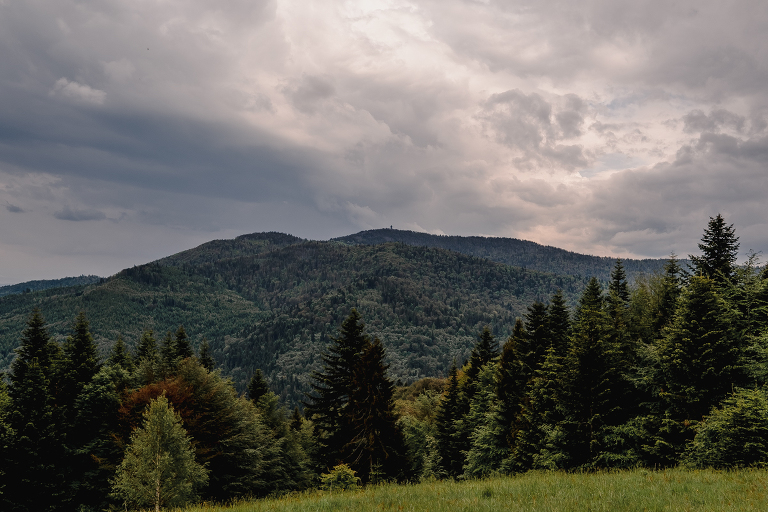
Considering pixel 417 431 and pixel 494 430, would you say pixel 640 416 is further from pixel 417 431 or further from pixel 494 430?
pixel 417 431

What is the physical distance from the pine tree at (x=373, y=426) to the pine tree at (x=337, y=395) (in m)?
0.63

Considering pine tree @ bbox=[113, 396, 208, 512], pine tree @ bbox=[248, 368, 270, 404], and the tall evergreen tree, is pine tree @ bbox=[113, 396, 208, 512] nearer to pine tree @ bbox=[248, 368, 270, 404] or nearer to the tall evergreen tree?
the tall evergreen tree

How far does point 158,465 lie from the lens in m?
20.6

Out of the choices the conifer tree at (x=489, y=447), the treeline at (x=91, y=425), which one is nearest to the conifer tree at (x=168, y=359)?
the treeline at (x=91, y=425)

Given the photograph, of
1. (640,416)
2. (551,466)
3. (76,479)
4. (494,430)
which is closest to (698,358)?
(640,416)

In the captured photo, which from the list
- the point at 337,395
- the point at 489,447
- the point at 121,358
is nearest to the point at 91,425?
the point at 121,358

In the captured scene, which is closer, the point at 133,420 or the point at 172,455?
the point at 172,455

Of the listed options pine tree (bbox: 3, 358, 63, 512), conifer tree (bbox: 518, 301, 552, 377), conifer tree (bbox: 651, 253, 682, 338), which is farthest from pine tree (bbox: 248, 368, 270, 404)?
conifer tree (bbox: 651, 253, 682, 338)

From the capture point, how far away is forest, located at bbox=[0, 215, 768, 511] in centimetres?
2359

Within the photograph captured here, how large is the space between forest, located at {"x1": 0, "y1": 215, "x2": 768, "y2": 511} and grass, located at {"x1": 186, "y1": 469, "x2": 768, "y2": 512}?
1018cm

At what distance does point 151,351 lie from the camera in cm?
5475

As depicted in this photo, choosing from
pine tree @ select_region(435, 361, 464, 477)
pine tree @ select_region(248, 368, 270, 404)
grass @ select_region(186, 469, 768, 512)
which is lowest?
pine tree @ select_region(435, 361, 464, 477)

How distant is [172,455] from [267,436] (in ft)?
81.4

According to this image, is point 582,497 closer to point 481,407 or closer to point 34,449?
point 481,407
